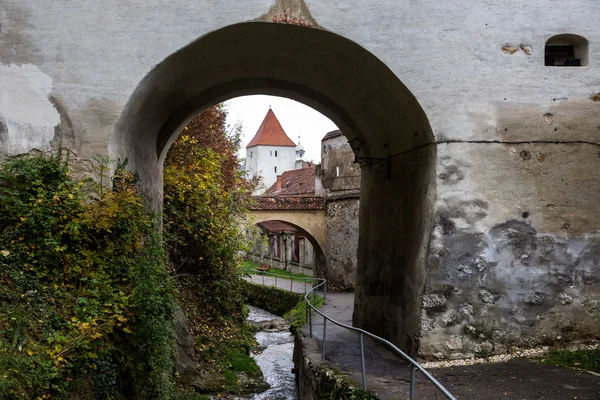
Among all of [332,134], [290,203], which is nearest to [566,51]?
[332,134]

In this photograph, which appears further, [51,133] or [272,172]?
[272,172]

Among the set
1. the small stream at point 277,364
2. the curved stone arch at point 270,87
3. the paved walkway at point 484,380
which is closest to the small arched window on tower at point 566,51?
the curved stone arch at point 270,87

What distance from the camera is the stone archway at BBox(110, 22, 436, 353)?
7320 mm

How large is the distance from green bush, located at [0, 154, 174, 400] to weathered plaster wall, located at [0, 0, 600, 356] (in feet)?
2.32

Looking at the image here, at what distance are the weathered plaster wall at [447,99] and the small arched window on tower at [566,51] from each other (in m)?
0.12

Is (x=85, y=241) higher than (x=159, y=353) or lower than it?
higher

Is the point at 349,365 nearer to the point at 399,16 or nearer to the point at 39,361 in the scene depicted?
the point at 39,361

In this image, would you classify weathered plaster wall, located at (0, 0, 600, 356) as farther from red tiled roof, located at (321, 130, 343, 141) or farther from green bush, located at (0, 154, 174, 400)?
red tiled roof, located at (321, 130, 343, 141)

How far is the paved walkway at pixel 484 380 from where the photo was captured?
18.8ft

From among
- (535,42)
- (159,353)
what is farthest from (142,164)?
(535,42)

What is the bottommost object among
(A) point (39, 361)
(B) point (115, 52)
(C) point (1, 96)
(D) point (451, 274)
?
(A) point (39, 361)

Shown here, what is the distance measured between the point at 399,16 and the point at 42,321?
5.60 meters

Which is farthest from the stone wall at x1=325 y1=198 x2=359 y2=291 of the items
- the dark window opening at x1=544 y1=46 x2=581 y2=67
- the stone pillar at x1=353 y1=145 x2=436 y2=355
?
the dark window opening at x1=544 y1=46 x2=581 y2=67

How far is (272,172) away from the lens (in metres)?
68.1
